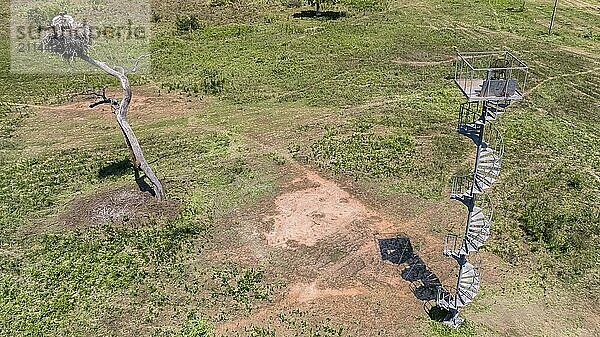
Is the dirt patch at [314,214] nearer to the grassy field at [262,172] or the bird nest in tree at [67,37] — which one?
the grassy field at [262,172]

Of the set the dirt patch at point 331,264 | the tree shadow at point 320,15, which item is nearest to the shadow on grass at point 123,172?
the dirt patch at point 331,264

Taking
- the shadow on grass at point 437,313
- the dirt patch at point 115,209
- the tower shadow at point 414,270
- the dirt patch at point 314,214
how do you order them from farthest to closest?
the dirt patch at point 115,209, the dirt patch at point 314,214, the tower shadow at point 414,270, the shadow on grass at point 437,313

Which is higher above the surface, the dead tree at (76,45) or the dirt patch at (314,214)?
the dead tree at (76,45)

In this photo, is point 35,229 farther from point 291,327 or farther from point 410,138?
point 410,138

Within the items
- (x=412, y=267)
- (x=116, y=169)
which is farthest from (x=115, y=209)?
(x=412, y=267)

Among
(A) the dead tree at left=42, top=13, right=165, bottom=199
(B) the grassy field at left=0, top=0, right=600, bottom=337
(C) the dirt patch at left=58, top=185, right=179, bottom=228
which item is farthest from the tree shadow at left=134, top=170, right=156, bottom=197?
(A) the dead tree at left=42, top=13, right=165, bottom=199

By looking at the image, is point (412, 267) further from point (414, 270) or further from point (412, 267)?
point (414, 270)

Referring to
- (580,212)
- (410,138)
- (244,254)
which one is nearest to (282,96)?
(410,138)
